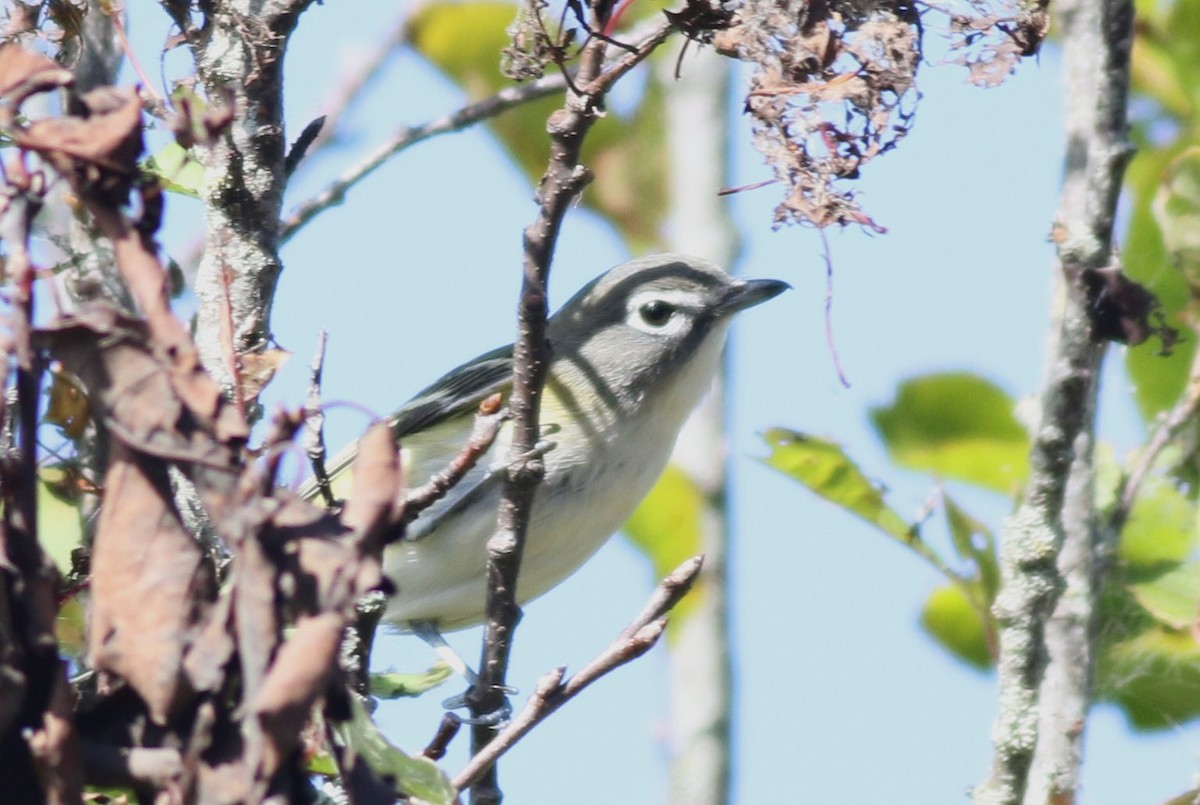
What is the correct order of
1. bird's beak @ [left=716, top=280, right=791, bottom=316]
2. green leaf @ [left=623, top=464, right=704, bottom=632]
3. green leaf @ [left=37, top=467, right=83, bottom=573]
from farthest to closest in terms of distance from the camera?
A: bird's beak @ [left=716, top=280, right=791, bottom=316] → green leaf @ [left=623, top=464, right=704, bottom=632] → green leaf @ [left=37, top=467, right=83, bottom=573]

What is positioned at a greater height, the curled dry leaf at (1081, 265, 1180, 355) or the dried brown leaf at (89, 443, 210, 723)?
the curled dry leaf at (1081, 265, 1180, 355)

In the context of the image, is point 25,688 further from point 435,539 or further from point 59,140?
point 435,539

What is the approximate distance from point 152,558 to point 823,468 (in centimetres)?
331

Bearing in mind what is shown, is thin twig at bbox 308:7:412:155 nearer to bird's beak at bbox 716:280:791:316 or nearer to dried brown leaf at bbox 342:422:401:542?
bird's beak at bbox 716:280:791:316

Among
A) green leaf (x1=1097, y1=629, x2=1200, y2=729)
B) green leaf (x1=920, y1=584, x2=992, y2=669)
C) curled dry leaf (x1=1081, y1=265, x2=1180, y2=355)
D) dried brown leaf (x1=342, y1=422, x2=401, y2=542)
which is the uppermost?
curled dry leaf (x1=1081, y1=265, x2=1180, y2=355)

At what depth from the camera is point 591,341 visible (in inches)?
232

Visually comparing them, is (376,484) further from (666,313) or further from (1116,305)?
(666,313)

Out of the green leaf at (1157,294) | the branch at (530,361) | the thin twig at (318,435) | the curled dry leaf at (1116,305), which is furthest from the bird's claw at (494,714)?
the green leaf at (1157,294)

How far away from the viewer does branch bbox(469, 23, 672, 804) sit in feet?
7.77

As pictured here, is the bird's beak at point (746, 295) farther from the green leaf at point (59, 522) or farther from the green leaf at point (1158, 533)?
the green leaf at point (59, 522)

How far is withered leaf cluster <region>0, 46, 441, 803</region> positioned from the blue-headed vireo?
113 inches

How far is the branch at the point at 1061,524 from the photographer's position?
3176mm

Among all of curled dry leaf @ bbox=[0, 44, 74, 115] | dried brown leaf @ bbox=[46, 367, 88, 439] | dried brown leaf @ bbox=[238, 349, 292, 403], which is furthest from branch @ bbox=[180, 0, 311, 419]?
curled dry leaf @ bbox=[0, 44, 74, 115]

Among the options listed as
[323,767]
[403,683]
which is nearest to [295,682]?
[323,767]
